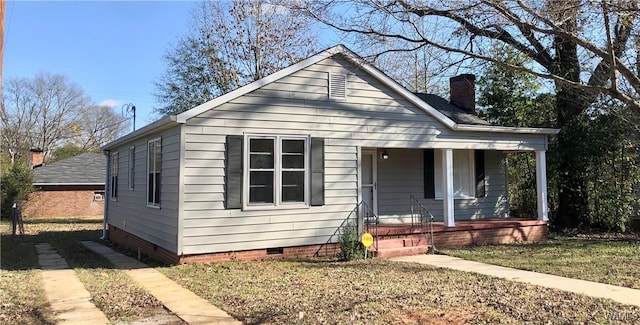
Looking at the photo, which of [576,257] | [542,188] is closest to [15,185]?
[542,188]

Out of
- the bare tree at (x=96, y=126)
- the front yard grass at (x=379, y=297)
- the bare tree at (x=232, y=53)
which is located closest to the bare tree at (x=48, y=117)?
the bare tree at (x=96, y=126)

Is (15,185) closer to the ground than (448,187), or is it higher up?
higher up

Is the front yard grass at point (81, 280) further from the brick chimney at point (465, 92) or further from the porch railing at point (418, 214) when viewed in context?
the brick chimney at point (465, 92)

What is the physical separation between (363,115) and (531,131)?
4.98 meters

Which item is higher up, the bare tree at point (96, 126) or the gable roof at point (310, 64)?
the bare tree at point (96, 126)

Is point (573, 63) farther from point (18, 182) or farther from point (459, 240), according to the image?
point (18, 182)

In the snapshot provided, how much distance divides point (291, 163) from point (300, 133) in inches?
24.8

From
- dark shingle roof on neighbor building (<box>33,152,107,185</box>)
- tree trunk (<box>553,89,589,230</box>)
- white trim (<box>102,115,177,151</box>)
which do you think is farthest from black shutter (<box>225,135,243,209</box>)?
dark shingle roof on neighbor building (<box>33,152,107,185</box>)

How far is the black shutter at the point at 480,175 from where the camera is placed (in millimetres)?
12812

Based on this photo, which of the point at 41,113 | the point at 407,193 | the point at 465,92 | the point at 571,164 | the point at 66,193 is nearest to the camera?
the point at 407,193

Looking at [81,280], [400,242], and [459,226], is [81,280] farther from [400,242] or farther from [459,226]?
[459,226]

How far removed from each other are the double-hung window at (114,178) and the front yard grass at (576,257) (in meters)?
9.48

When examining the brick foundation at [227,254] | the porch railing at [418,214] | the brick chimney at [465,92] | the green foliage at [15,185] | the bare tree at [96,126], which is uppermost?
the bare tree at [96,126]

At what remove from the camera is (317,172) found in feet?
30.7
